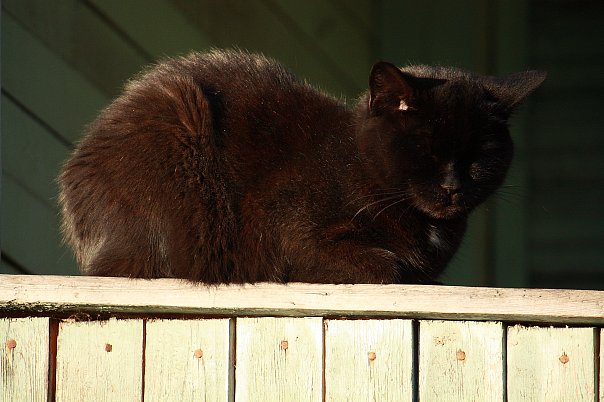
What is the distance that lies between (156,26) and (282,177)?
218 centimetres

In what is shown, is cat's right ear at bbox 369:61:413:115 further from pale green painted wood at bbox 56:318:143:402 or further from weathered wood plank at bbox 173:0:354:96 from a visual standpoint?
weathered wood plank at bbox 173:0:354:96

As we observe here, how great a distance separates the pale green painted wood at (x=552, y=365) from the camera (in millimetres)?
1998

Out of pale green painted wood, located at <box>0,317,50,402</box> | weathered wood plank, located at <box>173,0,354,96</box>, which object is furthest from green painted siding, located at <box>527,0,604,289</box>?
pale green painted wood, located at <box>0,317,50,402</box>

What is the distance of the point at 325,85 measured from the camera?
459cm

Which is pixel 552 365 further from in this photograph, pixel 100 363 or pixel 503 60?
pixel 503 60

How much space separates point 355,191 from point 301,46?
2.32 m

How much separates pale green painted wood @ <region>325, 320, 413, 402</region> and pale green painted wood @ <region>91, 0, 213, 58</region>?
2588 mm

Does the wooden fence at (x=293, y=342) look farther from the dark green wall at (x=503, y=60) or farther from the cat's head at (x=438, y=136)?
the dark green wall at (x=503, y=60)

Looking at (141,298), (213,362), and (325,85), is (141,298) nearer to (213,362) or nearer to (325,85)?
(213,362)

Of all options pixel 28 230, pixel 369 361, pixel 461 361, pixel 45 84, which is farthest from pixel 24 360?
pixel 45 84

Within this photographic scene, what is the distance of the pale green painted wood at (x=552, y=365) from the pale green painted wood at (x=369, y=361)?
0.23 m

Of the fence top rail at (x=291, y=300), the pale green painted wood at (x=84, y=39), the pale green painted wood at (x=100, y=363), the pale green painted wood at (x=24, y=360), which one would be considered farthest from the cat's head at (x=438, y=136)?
the pale green painted wood at (x=84, y=39)

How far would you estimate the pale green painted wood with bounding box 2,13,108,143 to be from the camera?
4.14m

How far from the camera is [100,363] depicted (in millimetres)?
2094
